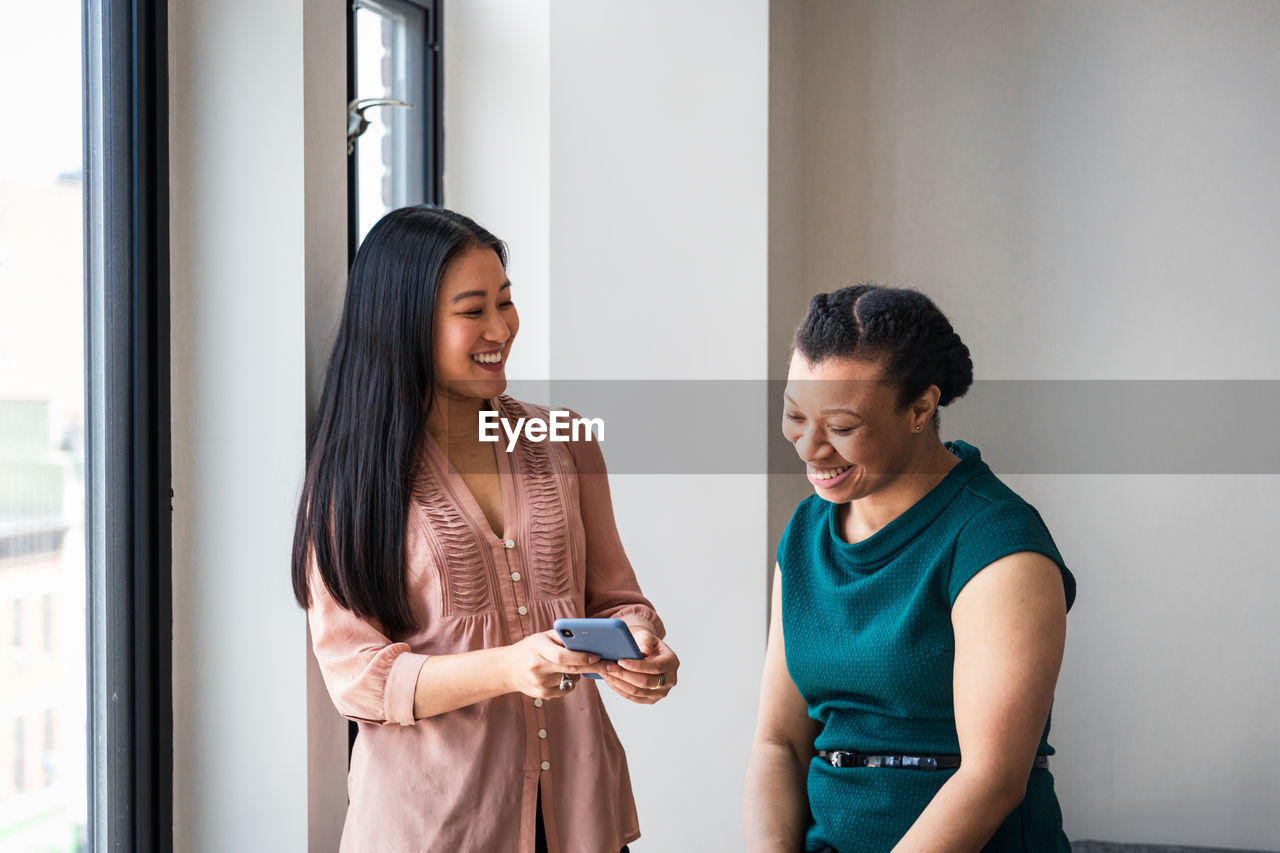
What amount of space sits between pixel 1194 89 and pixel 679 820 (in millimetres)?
2169

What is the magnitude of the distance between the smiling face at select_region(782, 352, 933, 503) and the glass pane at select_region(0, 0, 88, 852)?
3.53ft

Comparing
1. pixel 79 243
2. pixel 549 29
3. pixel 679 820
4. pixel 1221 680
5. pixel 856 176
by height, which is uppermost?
pixel 549 29

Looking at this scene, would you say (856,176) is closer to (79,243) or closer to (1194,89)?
(1194,89)

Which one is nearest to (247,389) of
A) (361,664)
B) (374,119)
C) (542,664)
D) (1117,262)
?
(361,664)

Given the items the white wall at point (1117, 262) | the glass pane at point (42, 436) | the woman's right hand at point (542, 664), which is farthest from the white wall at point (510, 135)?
the woman's right hand at point (542, 664)

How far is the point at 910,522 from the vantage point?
1328 millimetres

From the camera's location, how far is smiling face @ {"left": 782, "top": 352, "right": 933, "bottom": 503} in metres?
1.31

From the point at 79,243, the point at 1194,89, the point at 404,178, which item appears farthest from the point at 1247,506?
the point at 79,243

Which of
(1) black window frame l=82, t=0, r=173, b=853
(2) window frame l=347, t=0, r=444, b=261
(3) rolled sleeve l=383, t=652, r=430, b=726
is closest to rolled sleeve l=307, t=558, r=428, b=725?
(3) rolled sleeve l=383, t=652, r=430, b=726

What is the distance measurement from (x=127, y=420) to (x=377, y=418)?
0.49 meters

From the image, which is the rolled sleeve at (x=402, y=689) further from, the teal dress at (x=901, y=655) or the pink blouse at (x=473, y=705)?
the teal dress at (x=901, y=655)

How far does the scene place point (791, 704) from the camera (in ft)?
4.81

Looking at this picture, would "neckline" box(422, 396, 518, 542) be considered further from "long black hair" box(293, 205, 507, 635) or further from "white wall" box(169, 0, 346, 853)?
"white wall" box(169, 0, 346, 853)

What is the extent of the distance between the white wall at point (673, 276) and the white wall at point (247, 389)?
808 mm
